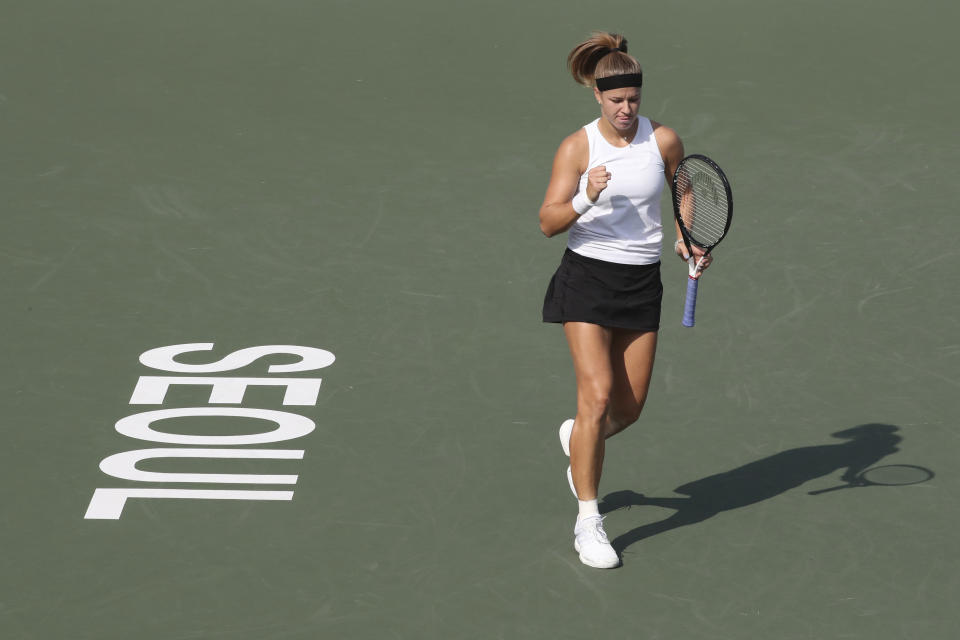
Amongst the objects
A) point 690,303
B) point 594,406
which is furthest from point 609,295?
point 594,406

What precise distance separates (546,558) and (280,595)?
1.20 meters

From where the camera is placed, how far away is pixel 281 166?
11727 mm

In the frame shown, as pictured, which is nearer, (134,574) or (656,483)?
(134,574)

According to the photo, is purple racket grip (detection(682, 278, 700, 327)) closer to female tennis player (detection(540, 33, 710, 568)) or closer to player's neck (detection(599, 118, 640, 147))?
female tennis player (detection(540, 33, 710, 568))

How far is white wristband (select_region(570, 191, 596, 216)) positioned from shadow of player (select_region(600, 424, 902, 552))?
5.20 feet

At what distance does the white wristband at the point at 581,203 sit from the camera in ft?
22.9

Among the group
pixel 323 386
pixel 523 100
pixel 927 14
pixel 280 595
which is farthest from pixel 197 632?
pixel 927 14

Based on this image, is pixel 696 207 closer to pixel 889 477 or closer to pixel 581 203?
pixel 581 203

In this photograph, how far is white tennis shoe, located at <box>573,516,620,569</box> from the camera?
7.23 metres

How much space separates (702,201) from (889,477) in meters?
1.78

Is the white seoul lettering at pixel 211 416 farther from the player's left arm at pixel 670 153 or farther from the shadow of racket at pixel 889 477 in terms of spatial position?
the shadow of racket at pixel 889 477

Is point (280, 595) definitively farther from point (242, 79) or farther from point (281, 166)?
point (242, 79)

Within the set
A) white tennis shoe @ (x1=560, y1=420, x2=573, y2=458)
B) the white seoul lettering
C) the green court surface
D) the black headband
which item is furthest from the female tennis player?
the white seoul lettering

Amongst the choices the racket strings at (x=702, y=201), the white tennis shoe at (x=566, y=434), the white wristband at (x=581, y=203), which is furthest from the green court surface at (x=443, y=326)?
the white wristband at (x=581, y=203)
